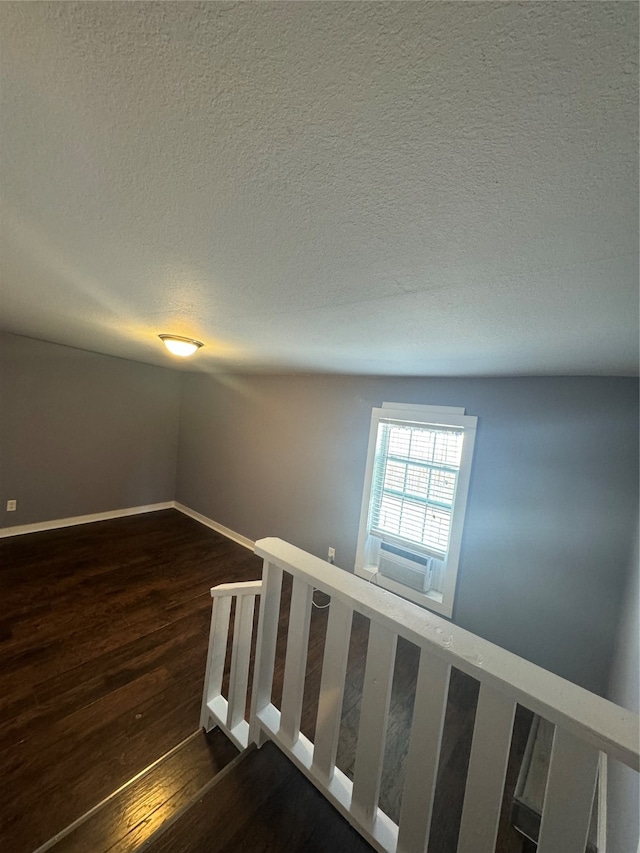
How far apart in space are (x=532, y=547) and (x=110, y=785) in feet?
8.98

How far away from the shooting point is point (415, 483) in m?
3.01

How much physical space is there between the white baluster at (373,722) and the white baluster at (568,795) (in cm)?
38

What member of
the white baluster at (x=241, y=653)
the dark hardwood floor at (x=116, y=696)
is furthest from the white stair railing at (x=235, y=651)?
the dark hardwood floor at (x=116, y=696)

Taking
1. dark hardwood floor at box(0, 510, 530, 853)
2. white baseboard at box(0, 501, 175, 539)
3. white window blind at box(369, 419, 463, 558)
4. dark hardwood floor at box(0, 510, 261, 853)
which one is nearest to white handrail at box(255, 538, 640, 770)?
dark hardwood floor at box(0, 510, 530, 853)

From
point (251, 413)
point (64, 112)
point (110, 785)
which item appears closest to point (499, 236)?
point (64, 112)

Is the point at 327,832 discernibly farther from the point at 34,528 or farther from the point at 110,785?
the point at 34,528

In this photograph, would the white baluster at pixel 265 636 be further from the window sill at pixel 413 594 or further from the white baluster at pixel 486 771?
the window sill at pixel 413 594

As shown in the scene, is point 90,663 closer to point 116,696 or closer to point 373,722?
point 116,696

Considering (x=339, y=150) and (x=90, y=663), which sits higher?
(x=339, y=150)

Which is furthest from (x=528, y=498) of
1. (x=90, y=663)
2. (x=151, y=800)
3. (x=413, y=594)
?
(x=90, y=663)

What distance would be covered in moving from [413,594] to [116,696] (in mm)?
2254

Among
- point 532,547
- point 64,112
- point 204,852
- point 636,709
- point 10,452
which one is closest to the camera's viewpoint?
point 64,112

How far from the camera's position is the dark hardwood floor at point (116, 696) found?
4.57 feet

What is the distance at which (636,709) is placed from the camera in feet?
4.22
